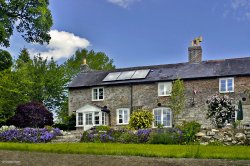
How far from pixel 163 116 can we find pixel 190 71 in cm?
506

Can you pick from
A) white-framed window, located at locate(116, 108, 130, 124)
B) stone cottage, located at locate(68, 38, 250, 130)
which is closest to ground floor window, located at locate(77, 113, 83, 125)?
stone cottage, located at locate(68, 38, 250, 130)

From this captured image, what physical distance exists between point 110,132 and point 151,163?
11826 millimetres

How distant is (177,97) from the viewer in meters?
36.0

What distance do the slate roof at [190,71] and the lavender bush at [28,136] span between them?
51.3 ft

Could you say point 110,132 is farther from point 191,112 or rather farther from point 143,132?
point 191,112

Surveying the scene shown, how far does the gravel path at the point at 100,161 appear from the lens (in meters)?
13.6

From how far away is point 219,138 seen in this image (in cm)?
2292

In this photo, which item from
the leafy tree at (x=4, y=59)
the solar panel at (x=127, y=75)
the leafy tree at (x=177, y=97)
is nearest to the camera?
the leafy tree at (x=4, y=59)

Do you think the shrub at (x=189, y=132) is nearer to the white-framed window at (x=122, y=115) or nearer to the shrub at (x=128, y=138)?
the shrub at (x=128, y=138)

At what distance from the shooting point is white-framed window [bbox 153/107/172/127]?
3881cm

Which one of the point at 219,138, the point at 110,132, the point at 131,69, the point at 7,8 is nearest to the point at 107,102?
the point at 131,69

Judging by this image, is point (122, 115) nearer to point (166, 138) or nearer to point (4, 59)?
point (166, 138)

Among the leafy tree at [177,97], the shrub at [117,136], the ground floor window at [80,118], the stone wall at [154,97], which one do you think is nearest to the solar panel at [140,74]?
the stone wall at [154,97]

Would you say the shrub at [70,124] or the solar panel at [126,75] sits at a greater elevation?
the solar panel at [126,75]
